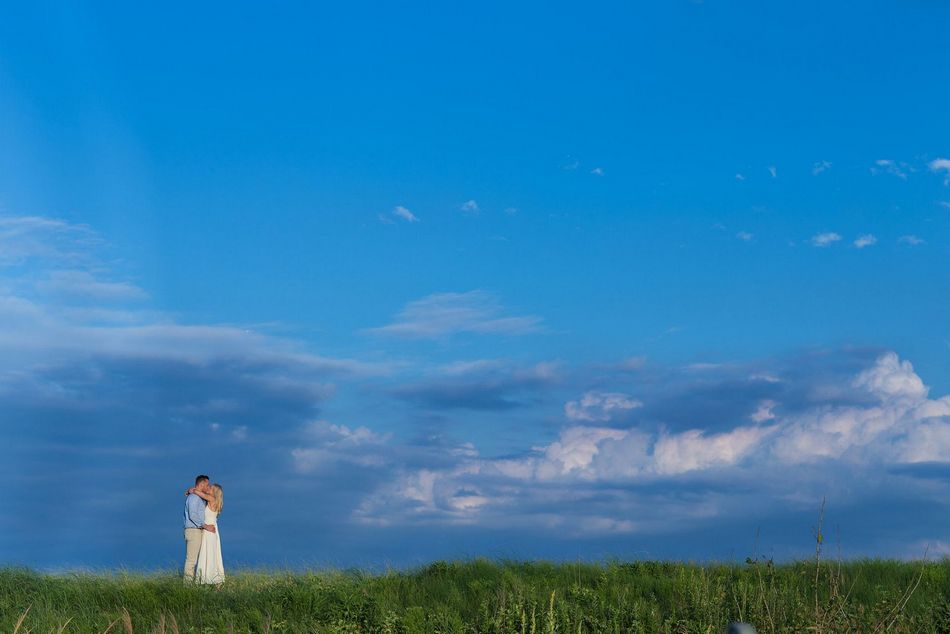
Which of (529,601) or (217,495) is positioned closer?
(529,601)

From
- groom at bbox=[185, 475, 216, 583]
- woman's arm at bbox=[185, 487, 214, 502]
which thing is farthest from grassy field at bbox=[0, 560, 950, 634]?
woman's arm at bbox=[185, 487, 214, 502]

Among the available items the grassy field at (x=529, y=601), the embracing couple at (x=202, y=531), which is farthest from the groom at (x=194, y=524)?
the grassy field at (x=529, y=601)

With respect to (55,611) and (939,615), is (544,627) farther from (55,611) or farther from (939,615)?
(55,611)

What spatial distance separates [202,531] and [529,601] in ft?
29.9

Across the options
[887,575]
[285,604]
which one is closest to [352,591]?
[285,604]

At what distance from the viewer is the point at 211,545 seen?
19312 millimetres

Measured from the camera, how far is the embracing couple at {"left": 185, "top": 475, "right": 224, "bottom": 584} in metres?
19.1

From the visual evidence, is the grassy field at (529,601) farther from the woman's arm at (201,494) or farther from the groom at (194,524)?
the woman's arm at (201,494)

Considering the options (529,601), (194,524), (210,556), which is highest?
(194,524)

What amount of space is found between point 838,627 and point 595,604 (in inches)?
132

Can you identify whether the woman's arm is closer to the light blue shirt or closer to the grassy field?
the light blue shirt

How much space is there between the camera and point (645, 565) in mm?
16438

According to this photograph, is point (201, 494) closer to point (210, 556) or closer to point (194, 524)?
point (194, 524)

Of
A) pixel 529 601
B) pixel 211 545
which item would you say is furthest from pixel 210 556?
pixel 529 601
